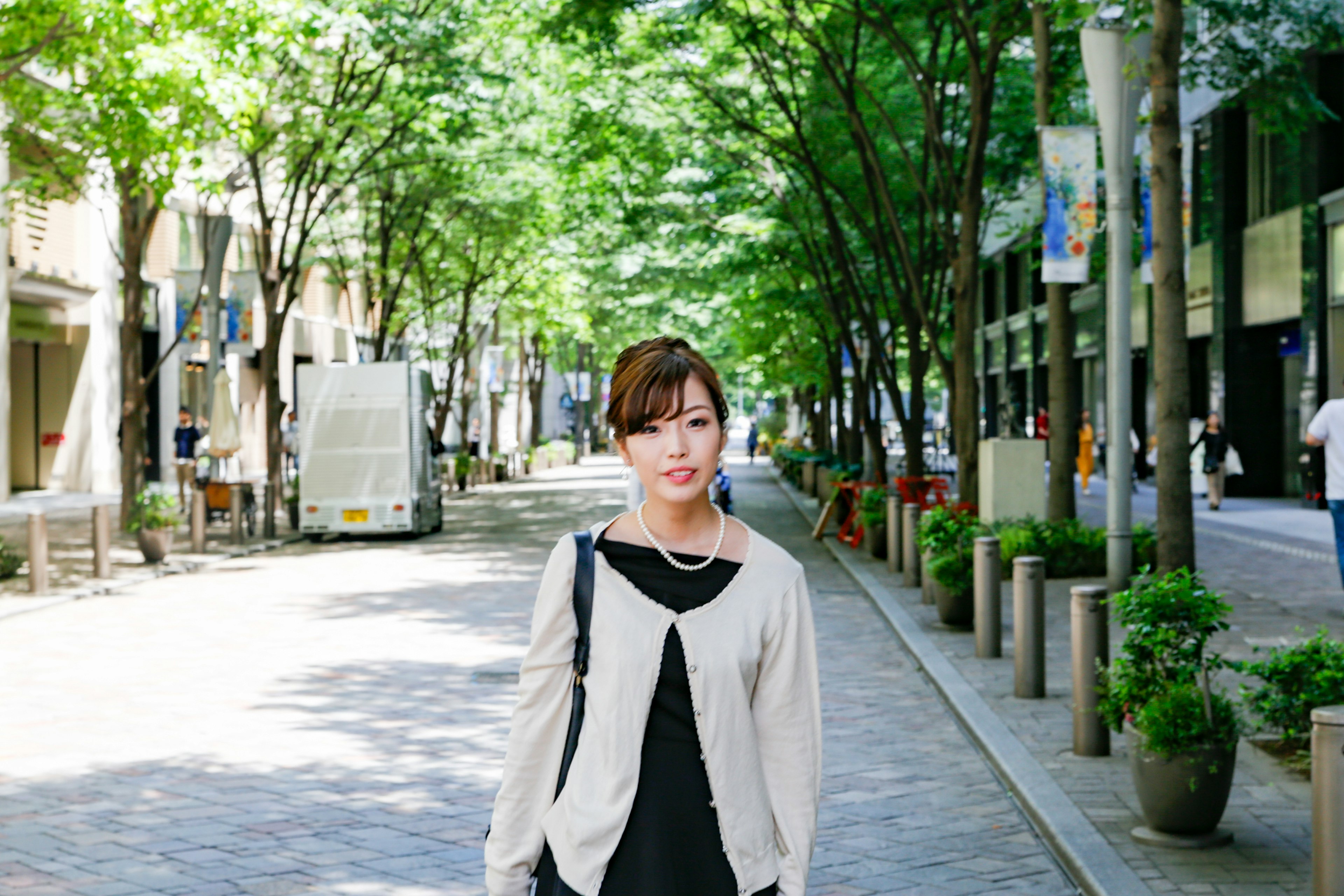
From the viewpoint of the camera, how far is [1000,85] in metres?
20.3

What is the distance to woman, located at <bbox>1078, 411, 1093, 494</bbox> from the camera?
31.9 m

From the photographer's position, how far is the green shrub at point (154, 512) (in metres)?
18.8

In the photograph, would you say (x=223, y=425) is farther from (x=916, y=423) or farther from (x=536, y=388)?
(x=536, y=388)

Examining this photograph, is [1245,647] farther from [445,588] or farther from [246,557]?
[246,557]

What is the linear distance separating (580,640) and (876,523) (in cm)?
1649

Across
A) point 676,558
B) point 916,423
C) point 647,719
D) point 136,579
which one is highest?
point 916,423

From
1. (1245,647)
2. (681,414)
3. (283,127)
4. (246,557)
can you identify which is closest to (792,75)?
(283,127)

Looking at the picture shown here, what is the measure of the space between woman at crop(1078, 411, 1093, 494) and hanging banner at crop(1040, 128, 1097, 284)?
60.8 feet

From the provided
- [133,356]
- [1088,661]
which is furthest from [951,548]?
[133,356]

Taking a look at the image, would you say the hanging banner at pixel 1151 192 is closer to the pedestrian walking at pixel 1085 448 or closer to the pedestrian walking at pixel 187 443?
the pedestrian walking at pixel 1085 448

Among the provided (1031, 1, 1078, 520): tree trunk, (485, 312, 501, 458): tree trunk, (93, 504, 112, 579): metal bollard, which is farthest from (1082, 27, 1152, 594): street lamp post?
(485, 312, 501, 458): tree trunk

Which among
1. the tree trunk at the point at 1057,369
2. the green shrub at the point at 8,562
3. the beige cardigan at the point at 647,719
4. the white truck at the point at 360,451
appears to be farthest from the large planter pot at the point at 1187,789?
the white truck at the point at 360,451

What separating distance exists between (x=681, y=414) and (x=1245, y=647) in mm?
8811

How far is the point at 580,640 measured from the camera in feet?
8.99
